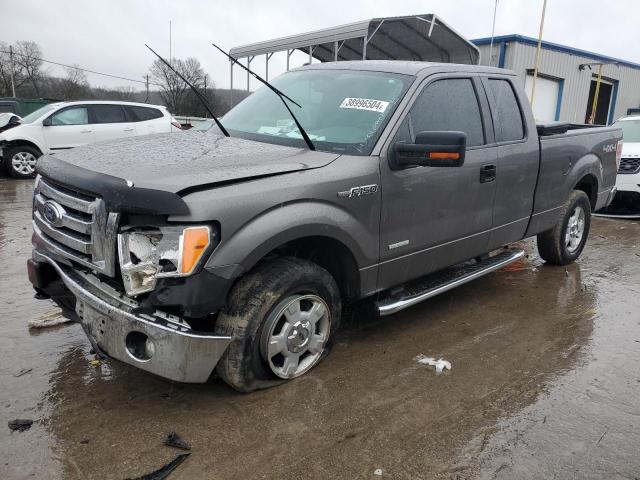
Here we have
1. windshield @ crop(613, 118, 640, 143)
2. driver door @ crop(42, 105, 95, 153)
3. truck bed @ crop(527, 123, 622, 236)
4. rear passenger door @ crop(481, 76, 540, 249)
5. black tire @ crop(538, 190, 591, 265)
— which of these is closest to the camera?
rear passenger door @ crop(481, 76, 540, 249)

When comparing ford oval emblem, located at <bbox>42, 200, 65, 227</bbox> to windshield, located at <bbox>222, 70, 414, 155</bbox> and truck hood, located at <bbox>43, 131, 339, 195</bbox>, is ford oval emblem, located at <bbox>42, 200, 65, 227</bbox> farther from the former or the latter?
windshield, located at <bbox>222, 70, 414, 155</bbox>

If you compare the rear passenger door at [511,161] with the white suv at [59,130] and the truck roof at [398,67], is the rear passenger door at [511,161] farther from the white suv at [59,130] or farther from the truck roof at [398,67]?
the white suv at [59,130]

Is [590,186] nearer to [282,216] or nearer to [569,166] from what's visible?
[569,166]

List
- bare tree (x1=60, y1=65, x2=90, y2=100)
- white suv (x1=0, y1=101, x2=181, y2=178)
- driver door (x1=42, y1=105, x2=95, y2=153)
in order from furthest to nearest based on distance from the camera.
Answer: bare tree (x1=60, y1=65, x2=90, y2=100) → driver door (x1=42, y1=105, x2=95, y2=153) → white suv (x1=0, y1=101, x2=181, y2=178)

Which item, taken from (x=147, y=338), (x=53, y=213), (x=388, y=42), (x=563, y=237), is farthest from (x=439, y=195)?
(x=388, y=42)

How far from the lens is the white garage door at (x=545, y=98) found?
19641 mm

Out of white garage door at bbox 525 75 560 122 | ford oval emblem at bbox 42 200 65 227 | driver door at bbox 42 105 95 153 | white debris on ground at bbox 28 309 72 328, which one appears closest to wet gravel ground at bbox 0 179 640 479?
white debris on ground at bbox 28 309 72 328

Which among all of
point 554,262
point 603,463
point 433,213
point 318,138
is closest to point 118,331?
point 318,138

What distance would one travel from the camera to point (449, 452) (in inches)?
105

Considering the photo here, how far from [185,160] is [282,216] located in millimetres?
658

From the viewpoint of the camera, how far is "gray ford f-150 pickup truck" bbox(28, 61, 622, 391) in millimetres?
2600

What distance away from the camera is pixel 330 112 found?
372 centimetres

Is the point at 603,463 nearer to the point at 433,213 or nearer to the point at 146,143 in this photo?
the point at 433,213

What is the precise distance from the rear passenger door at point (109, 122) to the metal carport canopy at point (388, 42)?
554 centimetres
